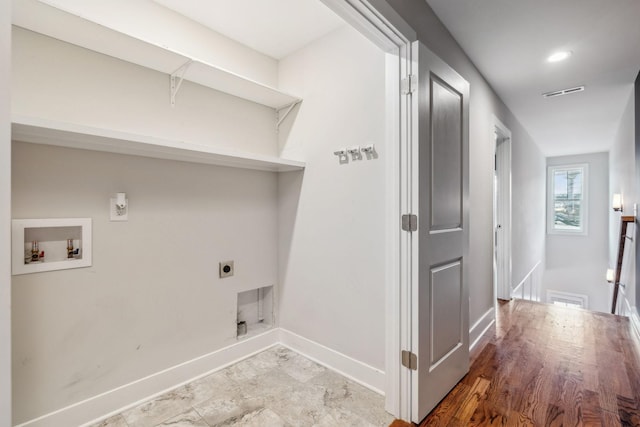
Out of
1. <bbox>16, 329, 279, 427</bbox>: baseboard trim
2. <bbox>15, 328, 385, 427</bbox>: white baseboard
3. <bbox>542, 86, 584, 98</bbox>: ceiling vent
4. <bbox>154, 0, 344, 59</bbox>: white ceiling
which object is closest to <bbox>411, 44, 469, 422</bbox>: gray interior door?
<bbox>15, 328, 385, 427</bbox>: white baseboard

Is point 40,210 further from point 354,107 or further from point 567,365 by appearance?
point 567,365

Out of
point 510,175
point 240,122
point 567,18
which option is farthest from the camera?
point 510,175

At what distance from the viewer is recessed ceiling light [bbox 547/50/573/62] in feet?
7.72

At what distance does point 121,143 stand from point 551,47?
2994mm

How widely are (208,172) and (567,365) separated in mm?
2995

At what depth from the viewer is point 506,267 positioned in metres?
3.65

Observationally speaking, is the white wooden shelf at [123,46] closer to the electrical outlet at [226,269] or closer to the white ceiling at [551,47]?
the electrical outlet at [226,269]

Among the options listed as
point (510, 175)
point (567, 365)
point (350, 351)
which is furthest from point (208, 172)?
point (510, 175)

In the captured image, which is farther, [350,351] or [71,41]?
[350,351]

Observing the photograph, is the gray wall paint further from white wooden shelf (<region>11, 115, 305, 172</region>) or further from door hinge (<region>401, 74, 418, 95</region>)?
white wooden shelf (<region>11, 115, 305, 172</region>)

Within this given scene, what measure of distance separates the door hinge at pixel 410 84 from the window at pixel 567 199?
7.23m

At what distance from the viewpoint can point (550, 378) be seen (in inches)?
82.0

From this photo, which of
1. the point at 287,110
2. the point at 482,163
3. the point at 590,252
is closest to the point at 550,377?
the point at 482,163

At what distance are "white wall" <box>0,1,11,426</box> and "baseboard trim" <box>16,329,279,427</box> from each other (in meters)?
1.18
